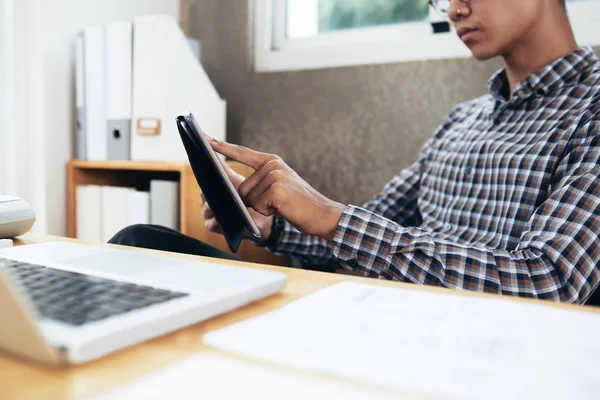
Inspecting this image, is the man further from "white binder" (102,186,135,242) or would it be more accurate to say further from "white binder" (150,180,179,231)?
"white binder" (102,186,135,242)

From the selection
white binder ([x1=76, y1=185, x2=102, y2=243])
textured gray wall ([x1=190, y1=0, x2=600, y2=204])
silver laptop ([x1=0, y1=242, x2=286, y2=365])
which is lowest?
white binder ([x1=76, y1=185, x2=102, y2=243])

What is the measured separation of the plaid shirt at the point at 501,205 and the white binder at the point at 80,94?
2.87ft

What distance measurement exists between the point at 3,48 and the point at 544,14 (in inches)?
62.7

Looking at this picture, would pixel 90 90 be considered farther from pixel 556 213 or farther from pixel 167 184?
pixel 556 213

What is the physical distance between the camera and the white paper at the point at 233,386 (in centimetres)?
28

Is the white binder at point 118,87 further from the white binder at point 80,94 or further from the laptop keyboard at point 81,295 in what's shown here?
the laptop keyboard at point 81,295

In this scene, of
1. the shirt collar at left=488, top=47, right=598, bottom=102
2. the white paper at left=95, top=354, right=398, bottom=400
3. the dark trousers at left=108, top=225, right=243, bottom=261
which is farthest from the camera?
the shirt collar at left=488, top=47, right=598, bottom=102

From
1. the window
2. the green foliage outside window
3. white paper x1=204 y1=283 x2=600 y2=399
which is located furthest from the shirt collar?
white paper x1=204 y1=283 x2=600 y2=399

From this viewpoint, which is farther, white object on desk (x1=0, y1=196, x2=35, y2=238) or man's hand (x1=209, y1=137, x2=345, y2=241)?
man's hand (x1=209, y1=137, x2=345, y2=241)

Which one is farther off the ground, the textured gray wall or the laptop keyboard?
the textured gray wall

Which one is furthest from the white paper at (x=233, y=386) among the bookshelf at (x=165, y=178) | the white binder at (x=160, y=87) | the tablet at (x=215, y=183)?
the white binder at (x=160, y=87)

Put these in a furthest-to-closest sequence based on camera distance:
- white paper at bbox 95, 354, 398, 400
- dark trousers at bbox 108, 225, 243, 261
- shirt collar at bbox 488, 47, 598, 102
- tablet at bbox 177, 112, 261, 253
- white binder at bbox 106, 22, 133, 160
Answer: white binder at bbox 106, 22, 133, 160
shirt collar at bbox 488, 47, 598, 102
dark trousers at bbox 108, 225, 243, 261
tablet at bbox 177, 112, 261, 253
white paper at bbox 95, 354, 398, 400

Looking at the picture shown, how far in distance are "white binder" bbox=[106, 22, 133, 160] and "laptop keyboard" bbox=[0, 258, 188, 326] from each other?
1.26 m

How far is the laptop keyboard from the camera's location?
364 millimetres
